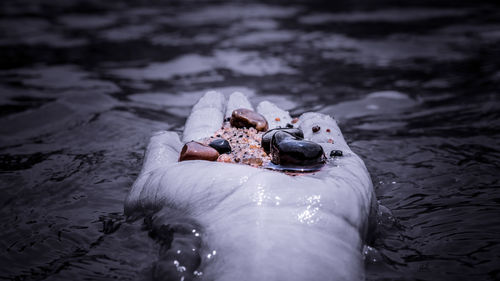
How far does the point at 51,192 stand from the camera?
3475 millimetres

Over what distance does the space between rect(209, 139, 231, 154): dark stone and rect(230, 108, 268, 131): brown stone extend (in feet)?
1.66

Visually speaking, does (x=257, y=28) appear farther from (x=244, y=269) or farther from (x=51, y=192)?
(x=244, y=269)

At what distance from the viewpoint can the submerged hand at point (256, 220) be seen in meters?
1.96

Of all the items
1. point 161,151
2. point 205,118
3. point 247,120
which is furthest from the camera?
point 205,118

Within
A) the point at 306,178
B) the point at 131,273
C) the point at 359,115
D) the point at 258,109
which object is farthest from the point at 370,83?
the point at 131,273

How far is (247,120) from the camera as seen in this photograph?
3604 millimetres

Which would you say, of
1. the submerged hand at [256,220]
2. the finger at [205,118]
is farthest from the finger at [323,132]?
the finger at [205,118]

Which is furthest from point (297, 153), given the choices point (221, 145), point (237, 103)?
point (237, 103)

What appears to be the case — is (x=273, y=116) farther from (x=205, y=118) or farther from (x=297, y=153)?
(x=297, y=153)

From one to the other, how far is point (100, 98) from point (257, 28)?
5716 mm

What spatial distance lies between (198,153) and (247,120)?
888 mm

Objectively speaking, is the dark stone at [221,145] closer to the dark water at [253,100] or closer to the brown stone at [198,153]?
the brown stone at [198,153]

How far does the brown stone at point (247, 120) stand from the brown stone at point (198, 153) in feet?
2.51

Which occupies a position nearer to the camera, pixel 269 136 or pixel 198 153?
pixel 198 153
